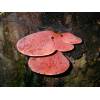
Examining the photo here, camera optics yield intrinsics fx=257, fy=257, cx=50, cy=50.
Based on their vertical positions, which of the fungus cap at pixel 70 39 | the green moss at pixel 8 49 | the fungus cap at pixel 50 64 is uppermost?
the fungus cap at pixel 70 39

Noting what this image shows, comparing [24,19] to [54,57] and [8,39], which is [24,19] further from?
[54,57]

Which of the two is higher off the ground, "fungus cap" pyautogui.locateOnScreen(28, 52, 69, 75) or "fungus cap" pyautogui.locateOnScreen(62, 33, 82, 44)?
"fungus cap" pyautogui.locateOnScreen(62, 33, 82, 44)

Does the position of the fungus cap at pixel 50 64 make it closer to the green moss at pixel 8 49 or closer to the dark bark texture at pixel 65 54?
the dark bark texture at pixel 65 54

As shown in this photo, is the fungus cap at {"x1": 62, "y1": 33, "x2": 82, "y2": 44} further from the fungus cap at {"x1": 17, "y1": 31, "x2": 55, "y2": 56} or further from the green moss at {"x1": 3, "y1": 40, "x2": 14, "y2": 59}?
the green moss at {"x1": 3, "y1": 40, "x2": 14, "y2": 59}

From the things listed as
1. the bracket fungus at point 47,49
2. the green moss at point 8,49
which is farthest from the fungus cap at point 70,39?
the green moss at point 8,49

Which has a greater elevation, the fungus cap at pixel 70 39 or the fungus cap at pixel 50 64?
the fungus cap at pixel 70 39

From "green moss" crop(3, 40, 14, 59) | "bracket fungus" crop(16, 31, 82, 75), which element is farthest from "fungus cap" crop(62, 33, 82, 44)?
"green moss" crop(3, 40, 14, 59)
